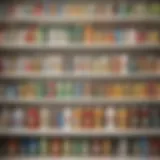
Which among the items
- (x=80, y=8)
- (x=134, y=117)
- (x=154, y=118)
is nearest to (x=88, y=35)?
(x=80, y=8)

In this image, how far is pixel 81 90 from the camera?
124 inches

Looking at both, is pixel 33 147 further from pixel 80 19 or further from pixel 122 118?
pixel 80 19

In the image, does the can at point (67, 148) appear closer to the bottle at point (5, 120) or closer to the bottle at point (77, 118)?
the bottle at point (77, 118)

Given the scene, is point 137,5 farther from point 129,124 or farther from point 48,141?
point 48,141

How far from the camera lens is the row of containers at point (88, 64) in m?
3.14

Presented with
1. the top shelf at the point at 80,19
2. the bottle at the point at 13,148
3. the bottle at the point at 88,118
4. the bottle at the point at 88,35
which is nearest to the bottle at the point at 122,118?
the bottle at the point at 88,118

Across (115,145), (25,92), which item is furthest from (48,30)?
(115,145)

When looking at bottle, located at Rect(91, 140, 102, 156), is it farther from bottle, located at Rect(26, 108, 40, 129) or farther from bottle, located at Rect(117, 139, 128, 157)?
bottle, located at Rect(26, 108, 40, 129)

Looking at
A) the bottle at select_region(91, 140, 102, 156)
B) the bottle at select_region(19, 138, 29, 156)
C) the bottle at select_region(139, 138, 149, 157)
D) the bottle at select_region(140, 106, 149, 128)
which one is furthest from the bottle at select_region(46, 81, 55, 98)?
the bottle at select_region(139, 138, 149, 157)

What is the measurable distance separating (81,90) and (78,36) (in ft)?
1.75

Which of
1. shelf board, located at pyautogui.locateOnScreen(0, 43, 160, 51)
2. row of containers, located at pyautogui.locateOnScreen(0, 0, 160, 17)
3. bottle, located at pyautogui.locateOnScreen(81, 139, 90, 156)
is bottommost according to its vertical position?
bottle, located at pyautogui.locateOnScreen(81, 139, 90, 156)

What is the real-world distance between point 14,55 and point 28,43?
0.76 feet

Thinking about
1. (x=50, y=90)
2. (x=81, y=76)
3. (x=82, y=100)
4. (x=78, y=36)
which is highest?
(x=78, y=36)

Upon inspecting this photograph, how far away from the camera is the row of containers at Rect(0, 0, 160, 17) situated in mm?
3141
